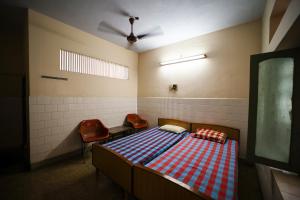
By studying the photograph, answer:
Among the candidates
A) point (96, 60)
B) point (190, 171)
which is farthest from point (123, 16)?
point (190, 171)

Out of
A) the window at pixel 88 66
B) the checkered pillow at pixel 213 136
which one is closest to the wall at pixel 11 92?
the window at pixel 88 66

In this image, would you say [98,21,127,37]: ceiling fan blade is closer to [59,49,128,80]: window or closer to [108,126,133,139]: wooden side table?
[59,49,128,80]: window

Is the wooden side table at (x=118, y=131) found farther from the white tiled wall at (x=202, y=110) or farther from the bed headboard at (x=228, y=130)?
the bed headboard at (x=228, y=130)

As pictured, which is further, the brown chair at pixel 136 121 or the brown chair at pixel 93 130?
the brown chair at pixel 136 121

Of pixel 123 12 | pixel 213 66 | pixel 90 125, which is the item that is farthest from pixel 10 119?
pixel 213 66

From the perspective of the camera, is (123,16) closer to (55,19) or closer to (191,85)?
(55,19)

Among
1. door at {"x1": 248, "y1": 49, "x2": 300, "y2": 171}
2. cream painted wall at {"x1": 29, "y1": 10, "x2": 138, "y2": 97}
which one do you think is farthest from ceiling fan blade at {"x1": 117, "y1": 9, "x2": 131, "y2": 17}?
door at {"x1": 248, "y1": 49, "x2": 300, "y2": 171}

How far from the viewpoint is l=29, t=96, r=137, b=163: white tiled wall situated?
228 cm

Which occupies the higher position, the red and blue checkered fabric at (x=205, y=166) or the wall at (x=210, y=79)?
the wall at (x=210, y=79)

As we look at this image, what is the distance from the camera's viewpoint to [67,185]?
6.21 feet

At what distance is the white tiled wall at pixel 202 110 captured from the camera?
8.35 ft

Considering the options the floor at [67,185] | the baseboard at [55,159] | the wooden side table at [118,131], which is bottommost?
the floor at [67,185]

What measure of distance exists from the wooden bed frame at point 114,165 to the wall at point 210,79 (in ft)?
7.14

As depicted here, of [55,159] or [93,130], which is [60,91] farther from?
[55,159]
